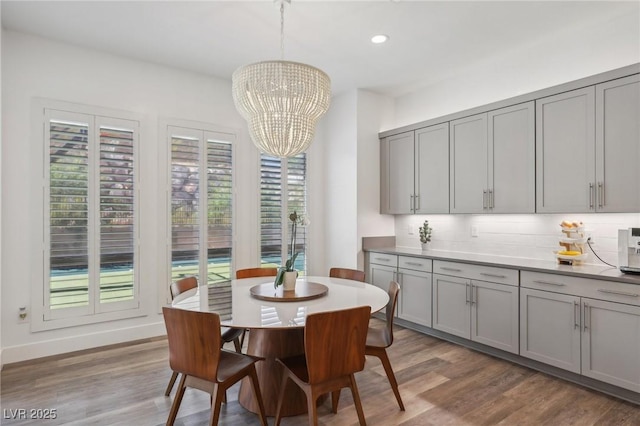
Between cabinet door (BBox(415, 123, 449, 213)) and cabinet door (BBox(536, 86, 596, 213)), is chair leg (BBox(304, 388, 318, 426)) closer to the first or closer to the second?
cabinet door (BBox(536, 86, 596, 213))

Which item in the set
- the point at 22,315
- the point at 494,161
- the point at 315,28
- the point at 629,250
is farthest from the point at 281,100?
the point at 22,315

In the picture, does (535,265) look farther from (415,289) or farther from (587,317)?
(415,289)

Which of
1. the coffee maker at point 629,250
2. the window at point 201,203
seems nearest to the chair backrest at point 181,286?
the window at point 201,203

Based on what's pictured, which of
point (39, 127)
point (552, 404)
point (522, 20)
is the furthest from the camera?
point (39, 127)

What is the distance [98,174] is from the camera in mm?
3605

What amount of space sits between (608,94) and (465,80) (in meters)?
1.59

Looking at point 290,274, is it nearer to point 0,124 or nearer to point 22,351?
point 22,351

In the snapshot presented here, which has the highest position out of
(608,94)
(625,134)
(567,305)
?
(608,94)

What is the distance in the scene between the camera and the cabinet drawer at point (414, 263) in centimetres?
395

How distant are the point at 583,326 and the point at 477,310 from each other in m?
0.87

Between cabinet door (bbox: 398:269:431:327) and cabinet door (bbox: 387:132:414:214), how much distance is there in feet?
2.74

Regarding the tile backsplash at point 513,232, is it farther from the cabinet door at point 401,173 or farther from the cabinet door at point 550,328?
the cabinet door at point 550,328

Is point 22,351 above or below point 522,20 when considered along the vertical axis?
below

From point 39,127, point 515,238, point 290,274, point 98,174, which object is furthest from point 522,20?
point 39,127
